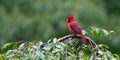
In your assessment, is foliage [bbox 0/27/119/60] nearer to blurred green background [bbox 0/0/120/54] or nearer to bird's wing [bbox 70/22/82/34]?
bird's wing [bbox 70/22/82/34]

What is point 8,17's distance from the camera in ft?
36.7

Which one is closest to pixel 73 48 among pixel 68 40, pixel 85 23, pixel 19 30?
pixel 68 40

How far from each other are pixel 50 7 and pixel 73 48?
6.33 m

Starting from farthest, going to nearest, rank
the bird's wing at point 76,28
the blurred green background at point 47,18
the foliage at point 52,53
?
the blurred green background at point 47,18 → the bird's wing at point 76,28 → the foliage at point 52,53

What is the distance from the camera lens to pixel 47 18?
10.7 metres

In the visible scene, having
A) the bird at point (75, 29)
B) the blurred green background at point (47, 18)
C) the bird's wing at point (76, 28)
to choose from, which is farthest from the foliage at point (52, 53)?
the blurred green background at point (47, 18)

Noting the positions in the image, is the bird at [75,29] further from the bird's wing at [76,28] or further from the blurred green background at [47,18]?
the blurred green background at [47,18]

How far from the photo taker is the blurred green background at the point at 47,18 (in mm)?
10250

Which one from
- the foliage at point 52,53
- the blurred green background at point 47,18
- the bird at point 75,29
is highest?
the blurred green background at point 47,18

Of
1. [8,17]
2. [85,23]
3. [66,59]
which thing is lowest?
[66,59]

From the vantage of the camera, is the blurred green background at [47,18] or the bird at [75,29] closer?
the bird at [75,29]

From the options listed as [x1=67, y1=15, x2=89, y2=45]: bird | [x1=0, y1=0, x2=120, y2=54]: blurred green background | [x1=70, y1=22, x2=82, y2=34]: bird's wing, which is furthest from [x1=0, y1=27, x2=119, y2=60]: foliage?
[x1=0, y1=0, x2=120, y2=54]: blurred green background

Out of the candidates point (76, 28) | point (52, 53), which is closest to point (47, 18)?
point (76, 28)

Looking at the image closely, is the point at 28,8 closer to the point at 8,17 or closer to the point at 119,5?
the point at 8,17
